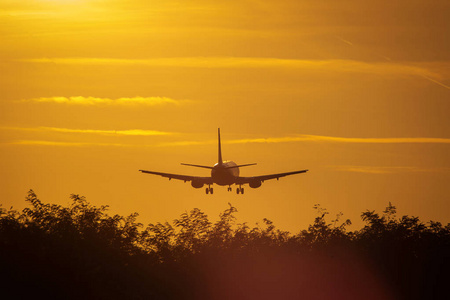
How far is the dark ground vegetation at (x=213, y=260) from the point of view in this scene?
5507 inches

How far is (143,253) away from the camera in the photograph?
527ft

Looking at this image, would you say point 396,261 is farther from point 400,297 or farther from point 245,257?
point 245,257

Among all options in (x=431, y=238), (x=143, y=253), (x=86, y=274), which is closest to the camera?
(x=86, y=274)

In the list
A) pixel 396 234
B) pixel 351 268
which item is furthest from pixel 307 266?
pixel 396 234

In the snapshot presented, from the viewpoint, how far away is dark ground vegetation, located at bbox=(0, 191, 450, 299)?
139875 mm

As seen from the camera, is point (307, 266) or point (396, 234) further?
point (396, 234)

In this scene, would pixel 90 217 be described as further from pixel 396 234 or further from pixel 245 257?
pixel 396 234

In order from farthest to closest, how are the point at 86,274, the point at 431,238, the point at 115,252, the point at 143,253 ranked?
1. the point at 431,238
2. the point at 143,253
3. the point at 115,252
4. the point at 86,274

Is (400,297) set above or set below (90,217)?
below

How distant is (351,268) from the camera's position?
16788 cm

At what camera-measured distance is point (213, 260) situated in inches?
6412

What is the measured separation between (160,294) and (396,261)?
4035cm

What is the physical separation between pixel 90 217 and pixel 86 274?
80.5 feet

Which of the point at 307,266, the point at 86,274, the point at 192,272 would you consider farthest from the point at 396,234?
the point at 86,274
